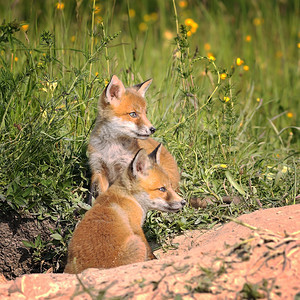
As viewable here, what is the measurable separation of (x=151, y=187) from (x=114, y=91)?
1351 millimetres

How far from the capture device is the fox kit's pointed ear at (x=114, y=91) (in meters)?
5.30

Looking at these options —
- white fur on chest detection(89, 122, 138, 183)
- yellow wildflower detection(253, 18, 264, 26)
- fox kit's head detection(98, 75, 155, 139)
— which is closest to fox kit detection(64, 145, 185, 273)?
white fur on chest detection(89, 122, 138, 183)

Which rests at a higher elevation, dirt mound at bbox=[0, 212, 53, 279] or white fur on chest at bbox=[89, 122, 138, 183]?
white fur on chest at bbox=[89, 122, 138, 183]

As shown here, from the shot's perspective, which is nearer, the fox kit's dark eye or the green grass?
the green grass

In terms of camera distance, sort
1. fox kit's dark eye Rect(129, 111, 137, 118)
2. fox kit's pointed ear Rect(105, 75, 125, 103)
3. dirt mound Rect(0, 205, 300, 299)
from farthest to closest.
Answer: fox kit's dark eye Rect(129, 111, 137, 118) < fox kit's pointed ear Rect(105, 75, 125, 103) < dirt mound Rect(0, 205, 300, 299)

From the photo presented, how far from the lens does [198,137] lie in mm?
5820

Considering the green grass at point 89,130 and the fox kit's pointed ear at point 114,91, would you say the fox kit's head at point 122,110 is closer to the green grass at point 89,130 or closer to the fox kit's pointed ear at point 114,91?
the fox kit's pointed ear at point 114,91

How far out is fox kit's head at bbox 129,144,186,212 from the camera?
455 centimetres

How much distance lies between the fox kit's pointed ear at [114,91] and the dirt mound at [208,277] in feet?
7.57

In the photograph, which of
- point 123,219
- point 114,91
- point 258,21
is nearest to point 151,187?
point 123,219

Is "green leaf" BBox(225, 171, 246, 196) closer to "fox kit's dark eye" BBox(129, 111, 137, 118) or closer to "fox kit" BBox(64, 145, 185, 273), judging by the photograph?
"fox kit" BBox(64, 145, 185, 273)

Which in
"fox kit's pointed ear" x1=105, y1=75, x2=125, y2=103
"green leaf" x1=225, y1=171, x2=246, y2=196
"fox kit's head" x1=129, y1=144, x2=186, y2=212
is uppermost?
"fox kit's pointed ear" x1=105, y1=75, x2=125, y2=103

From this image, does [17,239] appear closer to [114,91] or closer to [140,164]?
[140,164]

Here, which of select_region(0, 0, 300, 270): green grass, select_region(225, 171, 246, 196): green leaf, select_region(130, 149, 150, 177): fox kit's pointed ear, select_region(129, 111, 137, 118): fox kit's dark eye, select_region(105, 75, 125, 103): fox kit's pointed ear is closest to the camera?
select_region(130, 149, 150, 177): fox kit's pointed ear
